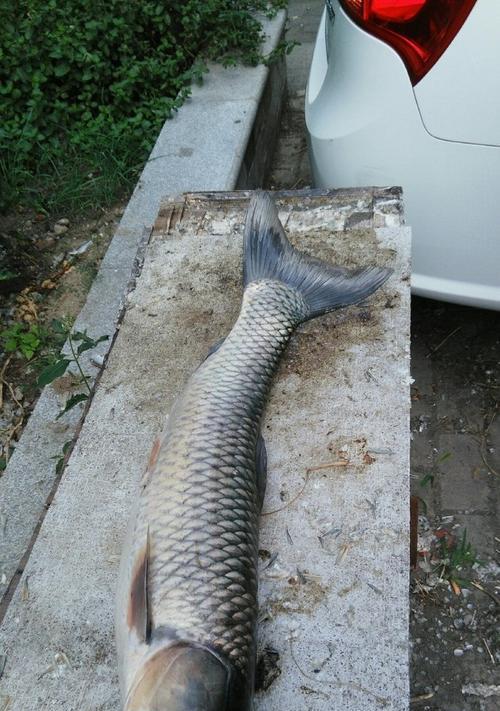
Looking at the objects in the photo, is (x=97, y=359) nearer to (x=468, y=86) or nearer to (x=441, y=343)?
(x=441, y=343)

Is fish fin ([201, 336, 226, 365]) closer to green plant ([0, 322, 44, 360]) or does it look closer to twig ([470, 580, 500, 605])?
twig ([470, 580, 500, 605])

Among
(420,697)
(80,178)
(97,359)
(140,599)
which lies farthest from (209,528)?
(80,178)

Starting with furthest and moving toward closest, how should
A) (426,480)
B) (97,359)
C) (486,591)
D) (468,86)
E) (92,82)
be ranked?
(92,82)
(97,359)
(426,480)
(486,591)
(468,86)

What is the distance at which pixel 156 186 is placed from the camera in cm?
388

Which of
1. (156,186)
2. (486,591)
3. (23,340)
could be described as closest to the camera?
(486,591)

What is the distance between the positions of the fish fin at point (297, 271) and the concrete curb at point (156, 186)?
581 millimetres

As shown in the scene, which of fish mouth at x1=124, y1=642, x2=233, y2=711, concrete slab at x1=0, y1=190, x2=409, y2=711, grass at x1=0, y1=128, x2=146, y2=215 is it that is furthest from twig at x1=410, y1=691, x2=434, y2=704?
grass at x1=0, y1=128, x2=146, y2=215

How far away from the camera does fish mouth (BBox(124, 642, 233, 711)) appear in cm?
150

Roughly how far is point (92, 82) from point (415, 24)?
9.14ft

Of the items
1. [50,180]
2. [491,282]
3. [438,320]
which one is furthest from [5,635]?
[50,180]

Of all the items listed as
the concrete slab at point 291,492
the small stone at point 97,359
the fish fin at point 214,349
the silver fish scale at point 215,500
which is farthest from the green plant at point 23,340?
the silver fish scale at point 215,500

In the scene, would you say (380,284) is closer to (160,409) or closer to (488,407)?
(160,409)

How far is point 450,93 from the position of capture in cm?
239

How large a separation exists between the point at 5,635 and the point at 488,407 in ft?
7.17
